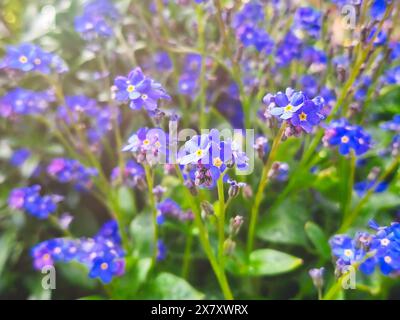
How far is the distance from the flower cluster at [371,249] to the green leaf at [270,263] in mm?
207

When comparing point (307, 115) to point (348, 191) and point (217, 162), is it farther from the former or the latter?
point (348, 191)

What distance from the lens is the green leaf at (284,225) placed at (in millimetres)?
2148

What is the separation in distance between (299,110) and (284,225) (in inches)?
33.9

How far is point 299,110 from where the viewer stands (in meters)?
1.43

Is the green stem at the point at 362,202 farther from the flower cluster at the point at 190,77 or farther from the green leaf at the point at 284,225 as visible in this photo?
the flower cluster at the point at 190,77

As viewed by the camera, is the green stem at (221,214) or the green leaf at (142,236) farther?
the green leaf at (142,236)

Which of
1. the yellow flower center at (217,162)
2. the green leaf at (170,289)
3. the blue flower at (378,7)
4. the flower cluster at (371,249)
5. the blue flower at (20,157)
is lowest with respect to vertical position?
the green leaf at (170,289)

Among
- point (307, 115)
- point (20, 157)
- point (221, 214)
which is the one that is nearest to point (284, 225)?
point (221, 214)

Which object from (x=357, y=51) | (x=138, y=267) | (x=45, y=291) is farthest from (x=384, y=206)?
(x=45, y=291)

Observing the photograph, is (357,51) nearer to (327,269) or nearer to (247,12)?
(247,12)

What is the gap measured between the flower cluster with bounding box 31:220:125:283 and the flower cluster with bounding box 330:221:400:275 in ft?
2.61

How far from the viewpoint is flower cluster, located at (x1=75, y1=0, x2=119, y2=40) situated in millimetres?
2203

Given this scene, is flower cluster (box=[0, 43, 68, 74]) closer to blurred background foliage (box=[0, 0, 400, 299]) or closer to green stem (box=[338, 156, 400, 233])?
blurred background foliage (box=[0, 0, 400, 299])

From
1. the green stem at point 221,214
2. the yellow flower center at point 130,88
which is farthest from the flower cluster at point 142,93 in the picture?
the green stem at point 221,214
